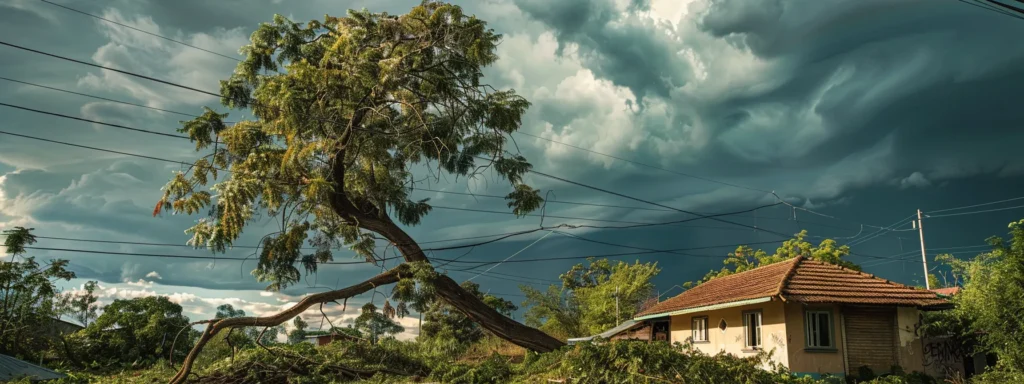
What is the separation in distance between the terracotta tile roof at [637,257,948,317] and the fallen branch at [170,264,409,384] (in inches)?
427

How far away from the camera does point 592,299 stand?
129 feet

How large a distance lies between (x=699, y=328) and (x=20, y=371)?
891 inches

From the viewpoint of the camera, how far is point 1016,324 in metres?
14.8

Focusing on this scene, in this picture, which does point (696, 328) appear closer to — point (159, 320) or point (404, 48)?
point (404, 48)

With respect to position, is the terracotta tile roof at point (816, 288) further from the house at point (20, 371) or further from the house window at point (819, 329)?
the house at point (20, 371)

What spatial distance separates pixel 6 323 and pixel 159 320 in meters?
5.94

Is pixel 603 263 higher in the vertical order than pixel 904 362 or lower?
higher

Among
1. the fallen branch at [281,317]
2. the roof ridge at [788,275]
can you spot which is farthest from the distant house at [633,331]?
the fallen branch at [281,317]

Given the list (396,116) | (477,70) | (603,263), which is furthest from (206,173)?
(603,263)

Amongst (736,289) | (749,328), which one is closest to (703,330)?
(736,289)

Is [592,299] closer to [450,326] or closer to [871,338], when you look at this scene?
[450,326]

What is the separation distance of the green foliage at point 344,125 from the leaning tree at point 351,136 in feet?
0.12

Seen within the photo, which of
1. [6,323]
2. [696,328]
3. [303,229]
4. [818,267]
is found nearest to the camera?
[303,229]

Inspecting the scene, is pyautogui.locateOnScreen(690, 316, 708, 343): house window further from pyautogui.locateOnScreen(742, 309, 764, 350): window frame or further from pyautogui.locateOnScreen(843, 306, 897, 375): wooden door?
pyautogui.locateOnScreen(843, 306, 897, 375): wooden door
